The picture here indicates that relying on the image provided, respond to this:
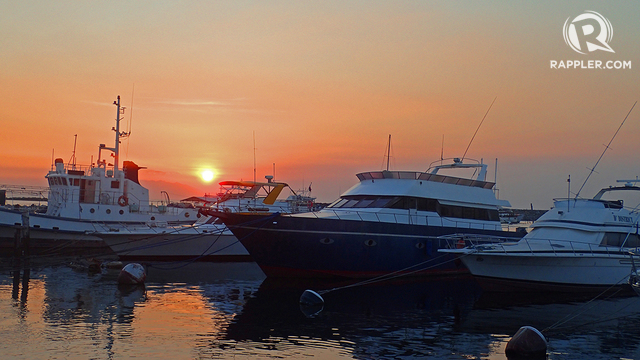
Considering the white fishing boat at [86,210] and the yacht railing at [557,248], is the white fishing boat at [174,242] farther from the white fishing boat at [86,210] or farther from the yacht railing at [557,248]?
the yacht railing at [557,248]

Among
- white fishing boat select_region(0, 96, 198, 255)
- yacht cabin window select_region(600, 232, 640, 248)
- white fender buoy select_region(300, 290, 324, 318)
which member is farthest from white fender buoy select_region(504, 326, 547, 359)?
white fishing boat select_region(0, 96, 198, 255)

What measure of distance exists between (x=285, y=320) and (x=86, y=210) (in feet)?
74.6

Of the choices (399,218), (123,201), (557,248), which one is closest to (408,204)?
(399,218)

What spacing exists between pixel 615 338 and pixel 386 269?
33.3 ft

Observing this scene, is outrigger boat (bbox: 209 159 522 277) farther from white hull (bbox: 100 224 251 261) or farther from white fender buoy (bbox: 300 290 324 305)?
white hull (bbox: 100 224 251 261)

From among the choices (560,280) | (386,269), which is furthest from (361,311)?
(560,280)

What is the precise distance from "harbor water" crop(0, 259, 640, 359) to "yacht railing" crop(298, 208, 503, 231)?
252 centimetres

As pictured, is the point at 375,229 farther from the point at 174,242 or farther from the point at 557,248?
the point at 174,242

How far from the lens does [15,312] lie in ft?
51.7

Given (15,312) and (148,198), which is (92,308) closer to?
(15,312)

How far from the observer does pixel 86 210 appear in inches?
1353

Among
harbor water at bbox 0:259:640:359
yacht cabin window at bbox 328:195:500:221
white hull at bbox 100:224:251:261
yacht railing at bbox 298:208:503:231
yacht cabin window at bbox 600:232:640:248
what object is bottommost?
harbor water at bbox 0:259:640:359

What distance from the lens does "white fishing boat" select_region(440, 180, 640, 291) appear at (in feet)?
66.6

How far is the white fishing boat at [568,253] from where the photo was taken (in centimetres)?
2030
